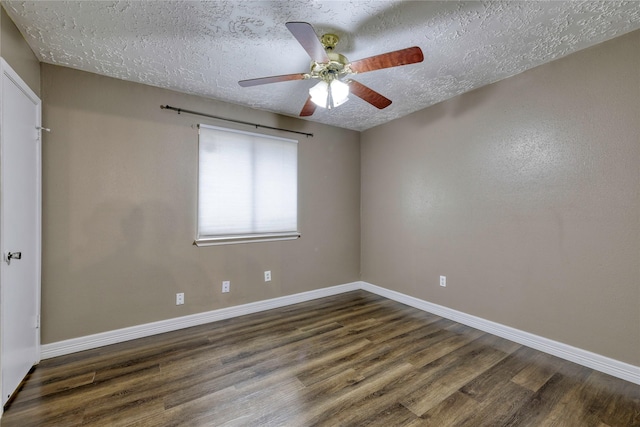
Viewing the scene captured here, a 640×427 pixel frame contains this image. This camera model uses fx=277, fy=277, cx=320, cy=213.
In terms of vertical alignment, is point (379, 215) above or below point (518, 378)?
above

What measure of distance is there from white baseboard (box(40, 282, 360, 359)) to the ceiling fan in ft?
7.73

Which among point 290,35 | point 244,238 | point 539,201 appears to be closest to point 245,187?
point 244,238

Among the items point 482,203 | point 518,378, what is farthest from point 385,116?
point 518,378

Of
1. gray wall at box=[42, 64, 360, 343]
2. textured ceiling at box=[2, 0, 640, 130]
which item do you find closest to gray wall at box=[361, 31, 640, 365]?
textured ceiling at box=[2, 0, 640, 130]

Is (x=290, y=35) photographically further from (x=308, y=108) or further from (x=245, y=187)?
(x=245, y=187)

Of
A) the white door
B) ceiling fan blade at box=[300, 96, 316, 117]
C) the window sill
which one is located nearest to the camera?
the white door

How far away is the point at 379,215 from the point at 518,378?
7.81 feet

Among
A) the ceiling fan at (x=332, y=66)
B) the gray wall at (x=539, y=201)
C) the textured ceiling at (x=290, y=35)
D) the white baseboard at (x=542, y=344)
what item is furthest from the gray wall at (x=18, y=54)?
the white baseboard at (x=542, y=344)

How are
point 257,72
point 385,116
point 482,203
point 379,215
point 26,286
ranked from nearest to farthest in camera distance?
point 26,286 → point 257,72 → point 482,203 → point 385,116 → point 379,215

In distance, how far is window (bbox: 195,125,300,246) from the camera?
9.95 ft

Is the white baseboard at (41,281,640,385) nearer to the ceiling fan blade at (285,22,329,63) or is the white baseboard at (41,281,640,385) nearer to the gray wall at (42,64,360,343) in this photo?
the gray wall at (42,64,360,343)

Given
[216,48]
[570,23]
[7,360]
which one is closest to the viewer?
[7,360]

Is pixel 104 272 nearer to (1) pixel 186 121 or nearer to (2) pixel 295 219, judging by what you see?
(1) pixel 186 121

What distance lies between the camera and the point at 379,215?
13.2 feet
